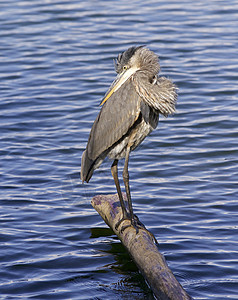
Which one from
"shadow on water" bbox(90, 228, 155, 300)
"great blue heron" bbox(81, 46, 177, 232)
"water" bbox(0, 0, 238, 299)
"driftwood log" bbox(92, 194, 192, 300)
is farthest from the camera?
"great blue heron" bbox(81, 46, 177, 232)

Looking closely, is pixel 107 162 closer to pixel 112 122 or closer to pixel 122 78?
pixel 112 122

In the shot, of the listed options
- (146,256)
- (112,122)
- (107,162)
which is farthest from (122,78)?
(107,162)

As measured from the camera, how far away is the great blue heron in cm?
650

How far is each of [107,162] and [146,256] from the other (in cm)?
458

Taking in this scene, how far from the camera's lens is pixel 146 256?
17.7ft

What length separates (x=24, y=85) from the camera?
1226cm

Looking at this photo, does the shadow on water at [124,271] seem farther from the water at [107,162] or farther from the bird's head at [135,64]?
the bird's head at [135,64]

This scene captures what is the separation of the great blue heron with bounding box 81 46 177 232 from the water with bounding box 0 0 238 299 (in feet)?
2.50

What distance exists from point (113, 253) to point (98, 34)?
9.14 meters

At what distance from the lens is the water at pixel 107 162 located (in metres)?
6.36

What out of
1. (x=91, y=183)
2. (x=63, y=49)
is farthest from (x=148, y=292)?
(x=63, y=49)

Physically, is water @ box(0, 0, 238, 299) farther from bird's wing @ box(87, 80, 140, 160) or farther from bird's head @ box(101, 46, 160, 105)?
bird's head @ box(101, 46, 160, 105)

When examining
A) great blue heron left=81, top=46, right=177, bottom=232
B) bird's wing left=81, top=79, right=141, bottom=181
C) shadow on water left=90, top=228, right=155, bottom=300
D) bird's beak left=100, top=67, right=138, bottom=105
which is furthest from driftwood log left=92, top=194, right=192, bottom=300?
bird's beak left=100, top=67, right=138, bottom=105

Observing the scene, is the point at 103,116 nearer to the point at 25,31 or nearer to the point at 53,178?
the point at 53,178
